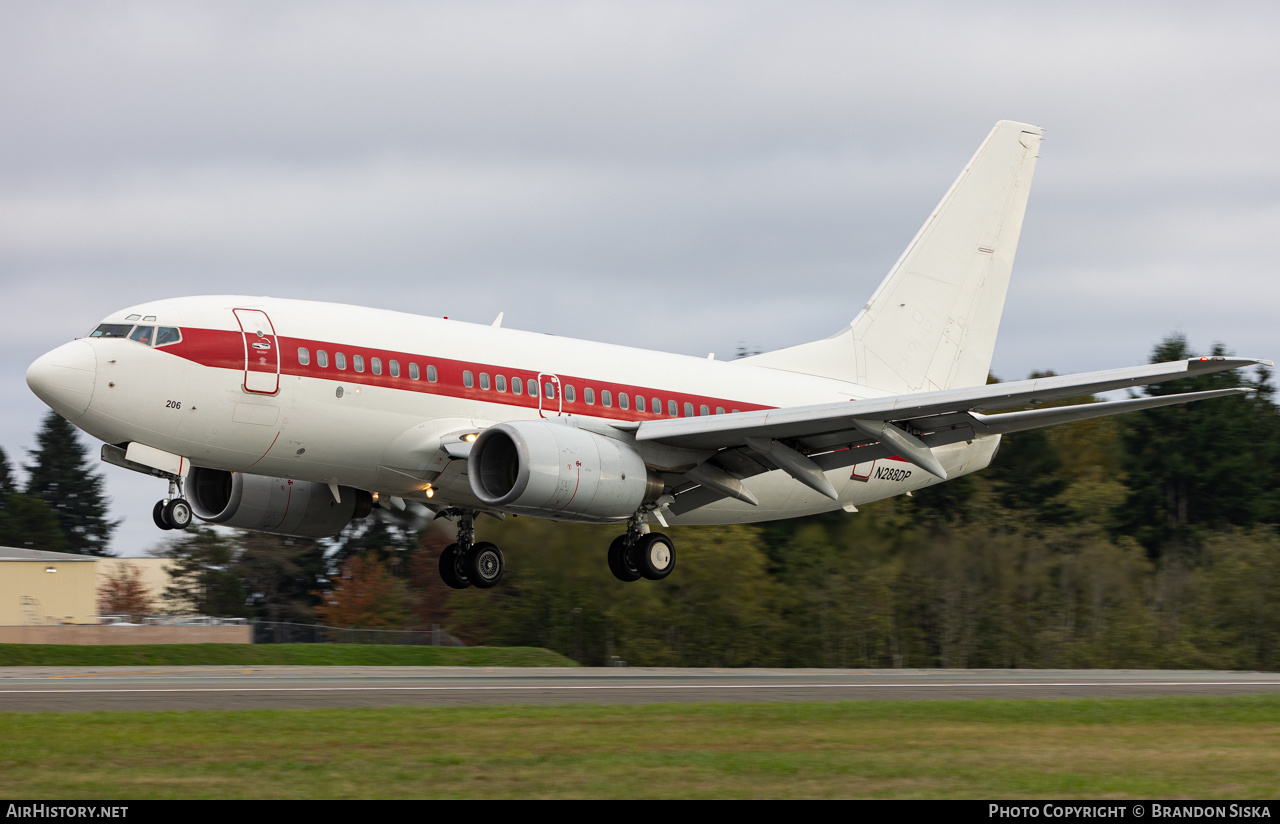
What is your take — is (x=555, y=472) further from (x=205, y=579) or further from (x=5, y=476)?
(x=5, y=476)

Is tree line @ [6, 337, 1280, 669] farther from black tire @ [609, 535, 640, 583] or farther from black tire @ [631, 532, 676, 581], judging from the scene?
black tire @ [631, 532, 676, 581]

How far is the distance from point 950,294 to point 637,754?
80.6ft

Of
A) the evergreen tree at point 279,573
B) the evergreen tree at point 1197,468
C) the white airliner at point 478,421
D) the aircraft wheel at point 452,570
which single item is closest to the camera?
the white airliner at point 478,421

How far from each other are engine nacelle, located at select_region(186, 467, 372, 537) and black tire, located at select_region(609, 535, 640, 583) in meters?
5.85

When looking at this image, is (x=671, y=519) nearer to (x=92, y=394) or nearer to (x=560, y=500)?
(x=560, y=500)

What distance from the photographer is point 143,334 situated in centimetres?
2488

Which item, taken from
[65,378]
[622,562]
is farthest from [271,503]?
[622,562]

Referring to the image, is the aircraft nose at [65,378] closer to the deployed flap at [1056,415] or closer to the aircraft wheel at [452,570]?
the aircraft wheel at [452,570]

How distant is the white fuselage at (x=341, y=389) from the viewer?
24703mm

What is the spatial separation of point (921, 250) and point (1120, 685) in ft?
43.9

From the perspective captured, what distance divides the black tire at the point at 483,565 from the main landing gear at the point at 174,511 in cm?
762

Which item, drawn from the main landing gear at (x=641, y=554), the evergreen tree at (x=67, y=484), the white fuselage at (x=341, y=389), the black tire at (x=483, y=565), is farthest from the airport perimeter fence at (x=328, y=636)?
the evergreen tree at (x=67, y=484)

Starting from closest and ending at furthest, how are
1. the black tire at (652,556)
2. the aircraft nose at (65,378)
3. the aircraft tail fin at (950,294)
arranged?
the aircraft nose at (65,378), the black tire at (652,556), the aircraft tail fin at (950,294)

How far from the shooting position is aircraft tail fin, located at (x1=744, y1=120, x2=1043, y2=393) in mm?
35500
